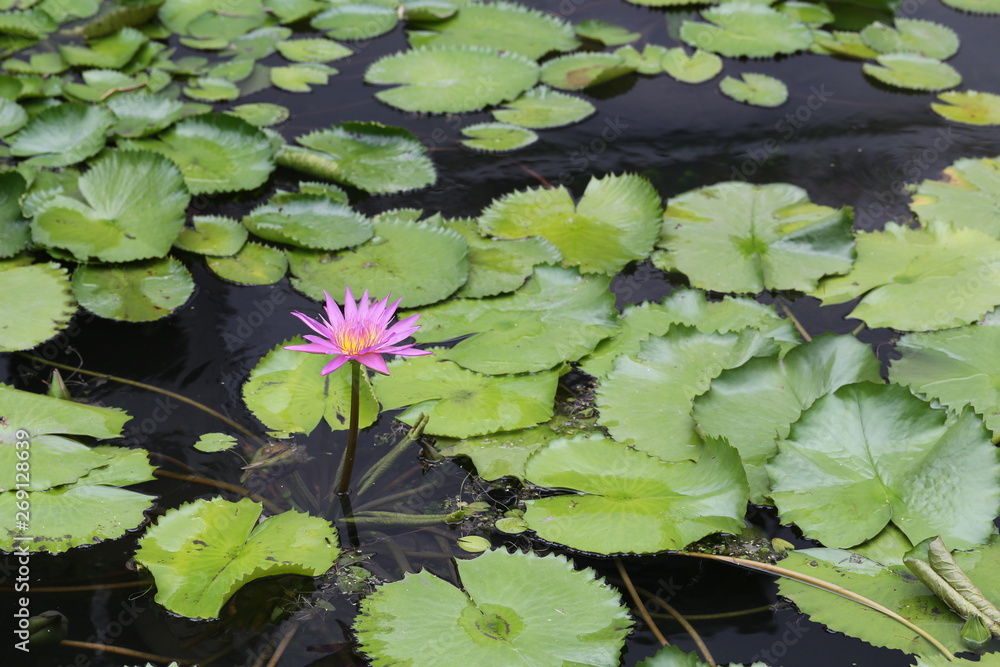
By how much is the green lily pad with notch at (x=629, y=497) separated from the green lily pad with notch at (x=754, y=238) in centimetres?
81

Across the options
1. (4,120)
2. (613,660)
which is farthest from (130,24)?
(613,660)

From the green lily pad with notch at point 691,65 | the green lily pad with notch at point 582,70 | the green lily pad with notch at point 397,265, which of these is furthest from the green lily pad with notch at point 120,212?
the green lily pad with notch at point 691,65

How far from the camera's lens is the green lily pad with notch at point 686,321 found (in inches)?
80.7

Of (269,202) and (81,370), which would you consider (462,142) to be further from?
(81,370)

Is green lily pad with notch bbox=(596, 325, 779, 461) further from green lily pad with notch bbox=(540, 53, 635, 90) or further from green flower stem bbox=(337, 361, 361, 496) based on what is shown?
green lily pad with notch bbox=(540, 53, 635, 90)

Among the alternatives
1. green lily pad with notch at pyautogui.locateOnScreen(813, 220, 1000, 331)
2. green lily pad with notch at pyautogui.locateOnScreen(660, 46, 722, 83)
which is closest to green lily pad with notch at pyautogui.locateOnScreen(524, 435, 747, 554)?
green lily pad with notch at pyautogui.locateOnScreen(813, 220, 1000, 331)

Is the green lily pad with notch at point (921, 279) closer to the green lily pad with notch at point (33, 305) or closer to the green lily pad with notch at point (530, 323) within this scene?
the green lily pad with notch at point (530, 323)

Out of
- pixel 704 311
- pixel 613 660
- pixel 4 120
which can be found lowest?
pixel 613 660

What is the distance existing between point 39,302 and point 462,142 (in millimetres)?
1585

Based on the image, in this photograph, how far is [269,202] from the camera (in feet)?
8.43

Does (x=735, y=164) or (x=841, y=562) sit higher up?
(x=735, y=164)

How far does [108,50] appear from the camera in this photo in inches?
137

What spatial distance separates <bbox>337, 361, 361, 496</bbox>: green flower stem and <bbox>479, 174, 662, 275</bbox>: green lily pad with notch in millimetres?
1043

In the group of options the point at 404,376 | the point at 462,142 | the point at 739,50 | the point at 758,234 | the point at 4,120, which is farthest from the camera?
the point at 739,50
